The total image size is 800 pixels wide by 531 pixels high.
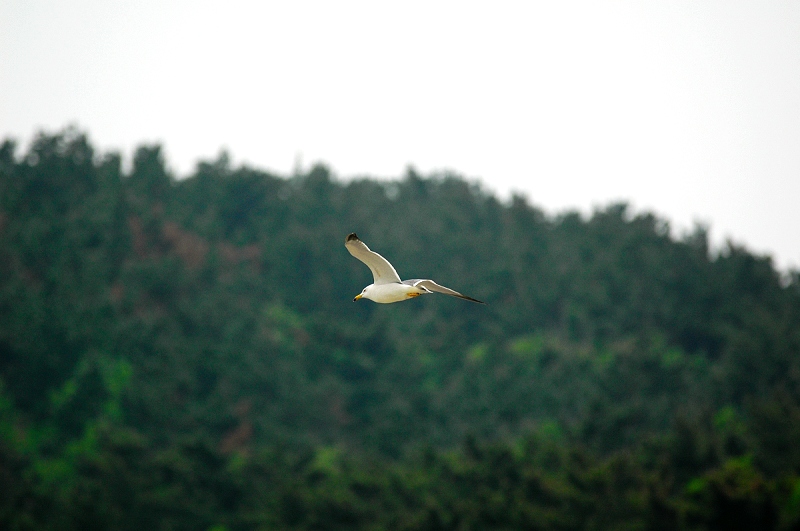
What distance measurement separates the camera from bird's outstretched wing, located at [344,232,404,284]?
39.2 ft

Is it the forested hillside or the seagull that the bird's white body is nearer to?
the seagull

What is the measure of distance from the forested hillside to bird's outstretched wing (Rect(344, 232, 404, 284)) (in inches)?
692

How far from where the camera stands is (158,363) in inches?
2077

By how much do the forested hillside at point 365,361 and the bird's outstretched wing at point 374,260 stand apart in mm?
17587

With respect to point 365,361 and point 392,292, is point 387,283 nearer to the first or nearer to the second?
point 392,292

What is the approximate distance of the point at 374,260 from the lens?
40.9 feet

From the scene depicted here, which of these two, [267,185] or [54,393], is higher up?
[267,185]

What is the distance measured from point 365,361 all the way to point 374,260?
4624cm

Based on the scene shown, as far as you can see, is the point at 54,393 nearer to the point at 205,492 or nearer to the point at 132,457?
the point at 132,457

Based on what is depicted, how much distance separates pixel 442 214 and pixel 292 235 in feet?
42.9

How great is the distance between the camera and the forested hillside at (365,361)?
34.6 meters

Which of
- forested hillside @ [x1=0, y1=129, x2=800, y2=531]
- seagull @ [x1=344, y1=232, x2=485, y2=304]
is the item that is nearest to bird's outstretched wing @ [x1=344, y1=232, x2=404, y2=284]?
seagull @ [x1=344, y1=232, x2=485, y2=304]

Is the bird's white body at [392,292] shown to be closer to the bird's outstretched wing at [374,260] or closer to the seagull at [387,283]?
the seagull at [387,283]

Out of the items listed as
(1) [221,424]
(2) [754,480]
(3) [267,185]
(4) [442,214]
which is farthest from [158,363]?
(2) [754,480]
